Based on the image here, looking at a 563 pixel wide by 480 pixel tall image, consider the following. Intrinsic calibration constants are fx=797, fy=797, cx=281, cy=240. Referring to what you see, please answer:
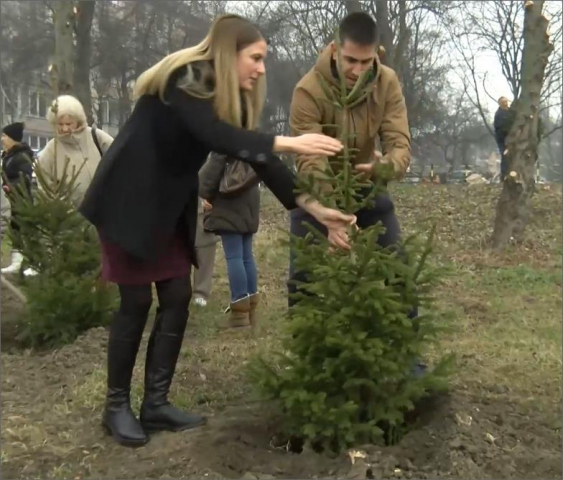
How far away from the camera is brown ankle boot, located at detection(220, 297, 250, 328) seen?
5984 millimetres

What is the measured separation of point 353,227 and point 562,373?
228cm

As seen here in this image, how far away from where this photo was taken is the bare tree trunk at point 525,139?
9516 millimetres

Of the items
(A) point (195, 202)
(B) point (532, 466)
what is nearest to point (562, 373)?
(B) point (532, 466)

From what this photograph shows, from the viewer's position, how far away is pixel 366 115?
3.83 metres

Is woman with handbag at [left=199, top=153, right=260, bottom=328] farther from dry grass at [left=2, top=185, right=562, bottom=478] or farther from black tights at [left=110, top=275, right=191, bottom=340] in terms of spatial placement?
black tights at [left=110, top=275, right=191, bottom=340]

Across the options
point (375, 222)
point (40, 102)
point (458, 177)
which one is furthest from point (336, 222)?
point (458, 177)

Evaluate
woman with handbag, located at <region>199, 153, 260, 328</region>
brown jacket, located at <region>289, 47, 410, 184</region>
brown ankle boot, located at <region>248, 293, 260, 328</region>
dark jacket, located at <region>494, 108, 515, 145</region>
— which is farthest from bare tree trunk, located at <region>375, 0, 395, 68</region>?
dark jacket, located at <region>494, 108, 515, 145</region>

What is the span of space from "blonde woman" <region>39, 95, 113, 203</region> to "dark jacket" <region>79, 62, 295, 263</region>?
2381 mm

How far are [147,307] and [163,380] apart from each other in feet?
1.13

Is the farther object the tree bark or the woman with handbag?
the tree bark

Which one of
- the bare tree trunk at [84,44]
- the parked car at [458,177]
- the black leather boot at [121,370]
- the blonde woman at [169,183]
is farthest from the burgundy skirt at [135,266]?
the parked car at [458,177]

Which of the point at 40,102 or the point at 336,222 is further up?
the point at 40,102

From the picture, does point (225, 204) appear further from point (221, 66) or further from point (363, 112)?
point (221, 66)

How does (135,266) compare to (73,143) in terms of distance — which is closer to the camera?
(135,266)
